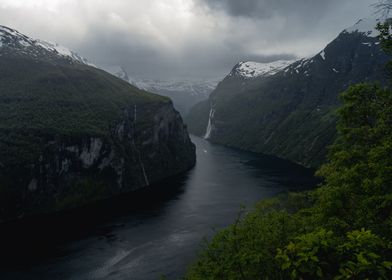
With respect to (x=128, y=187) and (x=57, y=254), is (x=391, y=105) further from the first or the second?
(x=128, y=187)

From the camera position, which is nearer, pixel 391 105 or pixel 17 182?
pixel 391 105

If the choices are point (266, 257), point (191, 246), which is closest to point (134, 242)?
point (191, 246)

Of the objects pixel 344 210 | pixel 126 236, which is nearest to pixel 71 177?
pixel 126 236

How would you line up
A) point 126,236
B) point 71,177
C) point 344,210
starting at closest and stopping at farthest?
point 344,210 → point 126,236 → point 71,177

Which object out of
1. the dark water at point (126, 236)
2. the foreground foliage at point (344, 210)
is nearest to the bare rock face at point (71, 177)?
the dark water at point (126, 236)

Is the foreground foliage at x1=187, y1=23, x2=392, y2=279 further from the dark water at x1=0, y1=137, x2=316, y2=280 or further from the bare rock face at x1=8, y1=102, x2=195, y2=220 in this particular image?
the bare rock face at x1=8, y1=102, x2=195, y2=220

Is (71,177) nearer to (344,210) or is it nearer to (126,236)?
(126,236)

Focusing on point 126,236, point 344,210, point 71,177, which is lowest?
point 126,236

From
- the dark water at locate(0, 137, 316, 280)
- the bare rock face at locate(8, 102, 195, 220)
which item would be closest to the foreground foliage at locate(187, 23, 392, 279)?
the dark water at locate(0, 137, 316, 280)
